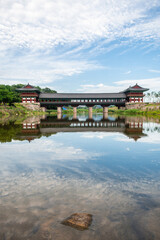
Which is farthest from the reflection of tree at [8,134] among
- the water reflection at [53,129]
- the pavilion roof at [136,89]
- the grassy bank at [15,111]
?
the pavilion roof at [136,89]

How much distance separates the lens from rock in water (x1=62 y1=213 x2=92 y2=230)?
3336 mm

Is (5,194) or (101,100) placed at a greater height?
(101,100)

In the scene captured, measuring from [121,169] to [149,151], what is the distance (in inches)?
135

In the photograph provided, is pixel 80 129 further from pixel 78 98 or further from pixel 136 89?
pixel 136 89

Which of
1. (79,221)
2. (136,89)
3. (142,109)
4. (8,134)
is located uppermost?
(136,89)

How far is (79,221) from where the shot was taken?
3.46 metres

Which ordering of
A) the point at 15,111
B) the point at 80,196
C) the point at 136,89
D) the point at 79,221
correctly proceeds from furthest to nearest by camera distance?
the point at 136,89 < the point at 15,111 < the point at 80,196 < the point at 79,221

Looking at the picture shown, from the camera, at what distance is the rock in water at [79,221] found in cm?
334

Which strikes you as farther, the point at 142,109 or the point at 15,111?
the point at 142,109

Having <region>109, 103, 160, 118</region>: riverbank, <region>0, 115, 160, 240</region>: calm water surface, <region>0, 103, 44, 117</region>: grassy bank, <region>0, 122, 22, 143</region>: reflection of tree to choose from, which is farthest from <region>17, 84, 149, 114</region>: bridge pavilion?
<region>0, 115, 160, 240</region>: calm water surface

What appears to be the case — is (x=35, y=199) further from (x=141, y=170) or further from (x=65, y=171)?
(x=141, y=170)

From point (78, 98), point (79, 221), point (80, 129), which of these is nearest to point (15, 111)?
point (78, 98)

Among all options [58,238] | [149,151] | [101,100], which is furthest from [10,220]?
[101,100]

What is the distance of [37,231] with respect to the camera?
3.20 metres
